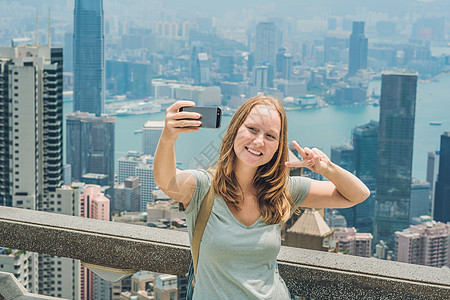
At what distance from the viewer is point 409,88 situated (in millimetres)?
25250

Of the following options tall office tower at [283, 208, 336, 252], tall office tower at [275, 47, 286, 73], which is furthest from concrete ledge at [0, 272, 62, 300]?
tall office tower at [275, 47, 286, 73]

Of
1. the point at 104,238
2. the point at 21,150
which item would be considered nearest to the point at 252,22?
the point at 21,150

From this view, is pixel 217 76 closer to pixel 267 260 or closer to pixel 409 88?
pixel 409 88

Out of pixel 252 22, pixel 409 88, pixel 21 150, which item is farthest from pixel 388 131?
pixel 21 150

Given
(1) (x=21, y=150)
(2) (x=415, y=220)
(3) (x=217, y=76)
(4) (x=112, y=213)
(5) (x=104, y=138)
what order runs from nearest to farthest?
(1) (x=21, y=150) → (4) (x=112, y=213) → (3) (x=217, y=76) → (2) (x=415, y=220) → (5) (x=104, y=138)

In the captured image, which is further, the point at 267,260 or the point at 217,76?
the point at 217,76

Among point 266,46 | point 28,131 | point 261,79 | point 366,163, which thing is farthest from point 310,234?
point 266,46

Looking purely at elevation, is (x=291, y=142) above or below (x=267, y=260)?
above

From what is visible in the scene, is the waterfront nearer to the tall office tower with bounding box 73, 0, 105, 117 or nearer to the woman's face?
the tall office tower with bounding box 73, 0, 105, 117

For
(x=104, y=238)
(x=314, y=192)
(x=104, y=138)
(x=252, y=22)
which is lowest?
(x=104, y=138)

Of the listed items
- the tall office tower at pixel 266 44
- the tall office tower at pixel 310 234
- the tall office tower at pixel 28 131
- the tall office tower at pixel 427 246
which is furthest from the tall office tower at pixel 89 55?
the tall office tower at pixel 310 234

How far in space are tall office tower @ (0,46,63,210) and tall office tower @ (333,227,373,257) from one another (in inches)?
278

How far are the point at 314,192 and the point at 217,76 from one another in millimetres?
18809

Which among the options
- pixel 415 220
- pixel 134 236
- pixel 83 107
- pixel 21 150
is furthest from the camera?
pixel 83 107
